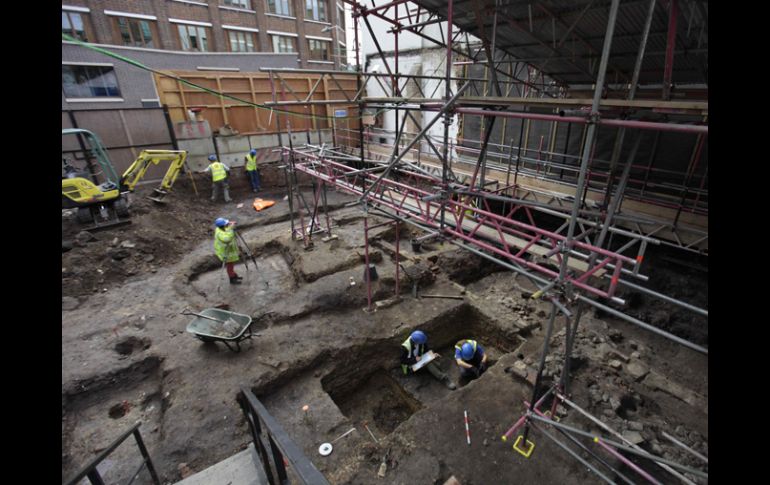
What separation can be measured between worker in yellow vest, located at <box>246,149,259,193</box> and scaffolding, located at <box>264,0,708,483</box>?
4356mm

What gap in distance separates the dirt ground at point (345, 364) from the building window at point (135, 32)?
16058 mm

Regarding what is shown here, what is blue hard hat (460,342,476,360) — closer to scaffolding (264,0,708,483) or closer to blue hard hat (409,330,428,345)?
blue hard hat (409,330,428,345)

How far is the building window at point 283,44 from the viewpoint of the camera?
27172 mm

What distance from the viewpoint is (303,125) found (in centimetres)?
1880

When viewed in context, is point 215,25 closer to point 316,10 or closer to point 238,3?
point 238,3

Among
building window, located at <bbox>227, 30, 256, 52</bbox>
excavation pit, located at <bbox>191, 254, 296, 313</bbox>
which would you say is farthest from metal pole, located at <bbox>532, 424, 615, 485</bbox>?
building window, located at <bbox>227, 30, 256, 52</bbox>

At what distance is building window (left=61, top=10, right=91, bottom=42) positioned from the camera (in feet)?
62.8

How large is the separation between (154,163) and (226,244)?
714 cm

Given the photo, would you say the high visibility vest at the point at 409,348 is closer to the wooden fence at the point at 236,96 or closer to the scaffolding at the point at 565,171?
the scaffolding at the point at 565,171

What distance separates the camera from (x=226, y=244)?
8688mm

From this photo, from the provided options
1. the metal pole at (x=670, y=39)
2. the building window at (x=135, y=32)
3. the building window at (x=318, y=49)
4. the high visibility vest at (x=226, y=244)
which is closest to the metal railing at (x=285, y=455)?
the metal pole at (x=670, y=39)
